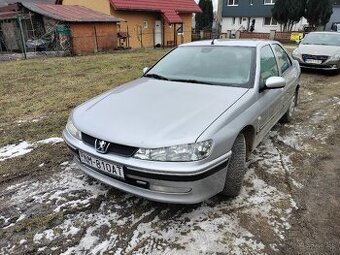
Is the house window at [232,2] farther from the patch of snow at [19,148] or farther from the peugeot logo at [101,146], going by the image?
the peugeot logo at [101,146]

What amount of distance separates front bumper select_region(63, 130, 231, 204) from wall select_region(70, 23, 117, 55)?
13.9m

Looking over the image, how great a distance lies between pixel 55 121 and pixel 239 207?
3.57 metres

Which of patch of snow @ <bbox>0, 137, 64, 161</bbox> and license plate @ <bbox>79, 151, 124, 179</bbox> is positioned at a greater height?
license plate @ <bbox>79, 151, 124, 179</bbox>

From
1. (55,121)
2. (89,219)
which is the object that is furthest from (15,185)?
(55,121)

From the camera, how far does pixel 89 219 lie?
277cm

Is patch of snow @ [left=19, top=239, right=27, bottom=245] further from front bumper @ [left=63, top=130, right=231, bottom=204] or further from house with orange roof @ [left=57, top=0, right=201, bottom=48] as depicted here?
house with orange roof @ [left=57, top=0, right=201, bottom=48]

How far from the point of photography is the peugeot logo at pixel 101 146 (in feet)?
8.54

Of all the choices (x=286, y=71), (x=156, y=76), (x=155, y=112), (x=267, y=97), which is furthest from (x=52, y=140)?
(x=286, y=71)

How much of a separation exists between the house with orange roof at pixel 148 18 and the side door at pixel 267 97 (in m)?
15.7

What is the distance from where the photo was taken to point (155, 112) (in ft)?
9.32

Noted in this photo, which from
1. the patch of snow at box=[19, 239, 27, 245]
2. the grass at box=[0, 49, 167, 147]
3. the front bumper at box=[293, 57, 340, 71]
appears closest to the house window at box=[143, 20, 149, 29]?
the grass at box=[0, 49, 167, 147]

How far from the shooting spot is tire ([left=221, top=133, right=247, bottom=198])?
9.43 ft

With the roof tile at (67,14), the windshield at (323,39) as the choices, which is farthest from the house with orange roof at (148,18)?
Answer: the windshield at (323,39)

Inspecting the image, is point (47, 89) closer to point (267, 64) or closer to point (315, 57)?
point (267, 64)
